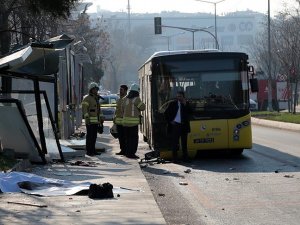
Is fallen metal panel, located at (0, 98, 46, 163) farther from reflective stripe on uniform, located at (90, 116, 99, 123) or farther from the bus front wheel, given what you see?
the bus front wheel

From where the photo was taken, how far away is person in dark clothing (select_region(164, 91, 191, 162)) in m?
18.9

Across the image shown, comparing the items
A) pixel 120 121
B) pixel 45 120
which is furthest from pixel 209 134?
pixel 45 120

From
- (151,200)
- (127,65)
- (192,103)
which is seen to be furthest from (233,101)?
(127,65)

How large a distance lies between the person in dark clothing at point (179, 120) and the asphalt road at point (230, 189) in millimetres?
513

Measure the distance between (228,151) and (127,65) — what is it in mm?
123126

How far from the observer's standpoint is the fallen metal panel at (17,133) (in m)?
16.4

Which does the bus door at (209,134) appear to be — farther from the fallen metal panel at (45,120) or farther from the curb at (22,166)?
the curb at (22,166)

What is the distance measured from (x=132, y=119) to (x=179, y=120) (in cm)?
201

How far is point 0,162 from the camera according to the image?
15.4 m

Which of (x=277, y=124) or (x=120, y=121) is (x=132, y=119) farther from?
(x=277, y=124)

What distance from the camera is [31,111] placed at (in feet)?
58.0

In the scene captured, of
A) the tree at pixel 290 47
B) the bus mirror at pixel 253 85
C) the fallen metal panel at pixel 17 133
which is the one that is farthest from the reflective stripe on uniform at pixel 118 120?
the tree at pixel 290 47

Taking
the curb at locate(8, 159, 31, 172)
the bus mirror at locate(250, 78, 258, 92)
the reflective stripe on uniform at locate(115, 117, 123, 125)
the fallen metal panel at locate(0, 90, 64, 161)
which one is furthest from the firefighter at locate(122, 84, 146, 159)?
the curb at locate(8, 159, 31, 172)

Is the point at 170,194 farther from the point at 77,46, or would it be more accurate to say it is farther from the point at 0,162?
the point at 77,46
